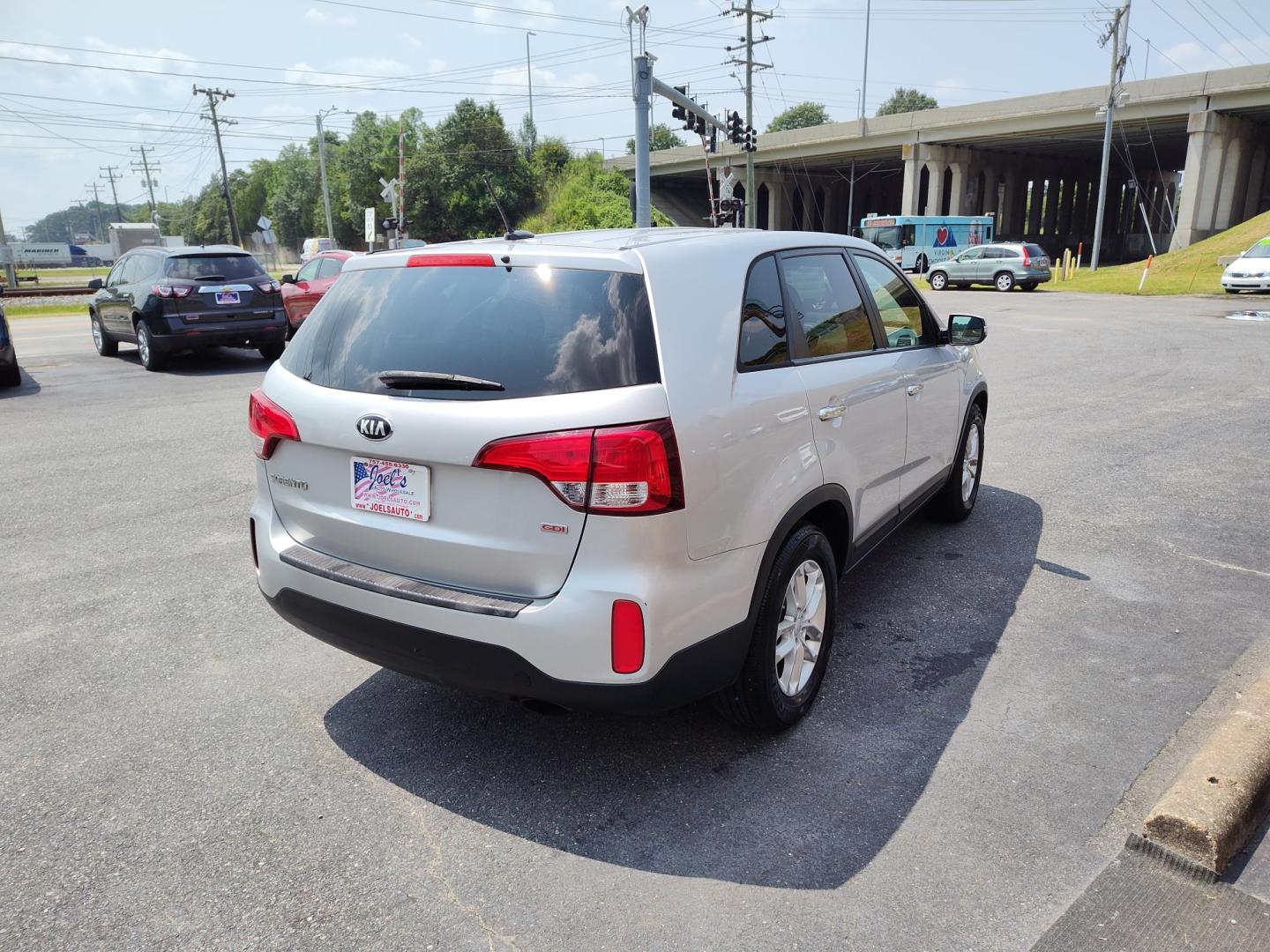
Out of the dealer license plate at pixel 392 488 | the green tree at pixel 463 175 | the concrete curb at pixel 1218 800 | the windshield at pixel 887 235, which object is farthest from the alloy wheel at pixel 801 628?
the green tree at pixel 463 175

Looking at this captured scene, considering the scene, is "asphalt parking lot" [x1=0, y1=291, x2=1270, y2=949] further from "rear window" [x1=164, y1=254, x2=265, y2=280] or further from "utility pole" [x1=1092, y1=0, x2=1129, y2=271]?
"utility pole" [x1=1092, y1=0, x2=1129, y2=271]

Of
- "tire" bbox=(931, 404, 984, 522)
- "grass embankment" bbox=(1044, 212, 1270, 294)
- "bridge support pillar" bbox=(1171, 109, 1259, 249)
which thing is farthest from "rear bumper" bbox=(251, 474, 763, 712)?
"bridge support pillar" bbox=(1171, 109, 1259, 249)

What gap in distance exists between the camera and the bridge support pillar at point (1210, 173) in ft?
129

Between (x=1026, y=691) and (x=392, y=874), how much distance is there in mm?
2491

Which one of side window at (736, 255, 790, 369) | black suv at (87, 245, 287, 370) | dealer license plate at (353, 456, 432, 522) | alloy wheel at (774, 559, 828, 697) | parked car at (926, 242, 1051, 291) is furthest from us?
parked car at (926, 242, 1051, 291)

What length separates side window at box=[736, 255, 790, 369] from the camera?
10.2ft

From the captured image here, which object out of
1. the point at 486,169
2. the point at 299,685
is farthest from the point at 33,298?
the point at 486,169

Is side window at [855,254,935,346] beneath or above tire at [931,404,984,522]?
above

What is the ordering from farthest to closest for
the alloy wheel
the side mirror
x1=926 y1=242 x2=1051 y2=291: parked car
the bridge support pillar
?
the bridge support pillar < x1=926 y1=242 x2=1051 y2=291: parked car < the side mirror < the alloy wheel

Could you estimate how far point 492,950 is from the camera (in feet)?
7.64

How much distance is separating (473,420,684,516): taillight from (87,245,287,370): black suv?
1096 cm

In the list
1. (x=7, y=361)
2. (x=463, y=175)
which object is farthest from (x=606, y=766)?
(x=463, y=175)

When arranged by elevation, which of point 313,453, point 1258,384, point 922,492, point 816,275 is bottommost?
point 1258,384

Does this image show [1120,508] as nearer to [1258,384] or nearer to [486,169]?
[1258,384]
